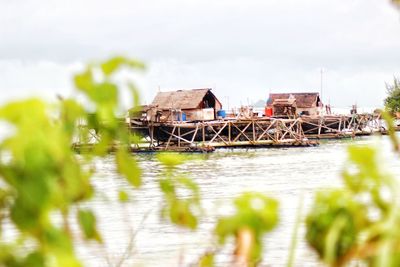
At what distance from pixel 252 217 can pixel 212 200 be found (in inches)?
764

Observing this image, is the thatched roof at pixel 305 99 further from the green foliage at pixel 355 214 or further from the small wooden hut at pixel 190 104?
the green foliage at pixel 355 214

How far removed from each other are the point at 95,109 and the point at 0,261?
0.29 metres

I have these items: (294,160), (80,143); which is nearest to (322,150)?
(294,160)

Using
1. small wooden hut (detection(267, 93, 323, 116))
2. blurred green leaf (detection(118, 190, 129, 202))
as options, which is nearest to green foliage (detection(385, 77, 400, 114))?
small wooden hut (detection(267, 93, 323, 116))

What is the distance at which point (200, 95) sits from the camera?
54062mm

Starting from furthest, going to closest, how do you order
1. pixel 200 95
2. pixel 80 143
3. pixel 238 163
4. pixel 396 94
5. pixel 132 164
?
pixel 396 94
pixel 200 95
pixel 238 163
pixel 80 143
pixel 132 164

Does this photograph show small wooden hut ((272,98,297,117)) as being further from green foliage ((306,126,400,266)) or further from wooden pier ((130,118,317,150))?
green foliage ((306,126,400,266))

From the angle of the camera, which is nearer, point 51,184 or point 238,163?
point 51,184

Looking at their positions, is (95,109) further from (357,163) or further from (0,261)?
(357,163)

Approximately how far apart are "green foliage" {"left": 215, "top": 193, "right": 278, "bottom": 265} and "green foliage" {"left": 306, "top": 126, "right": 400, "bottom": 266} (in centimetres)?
8

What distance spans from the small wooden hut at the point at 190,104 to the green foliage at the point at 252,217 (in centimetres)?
4935

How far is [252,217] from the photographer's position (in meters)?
1.18

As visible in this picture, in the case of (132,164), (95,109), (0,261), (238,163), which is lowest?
(238,163)

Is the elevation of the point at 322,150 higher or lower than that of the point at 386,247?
lower
